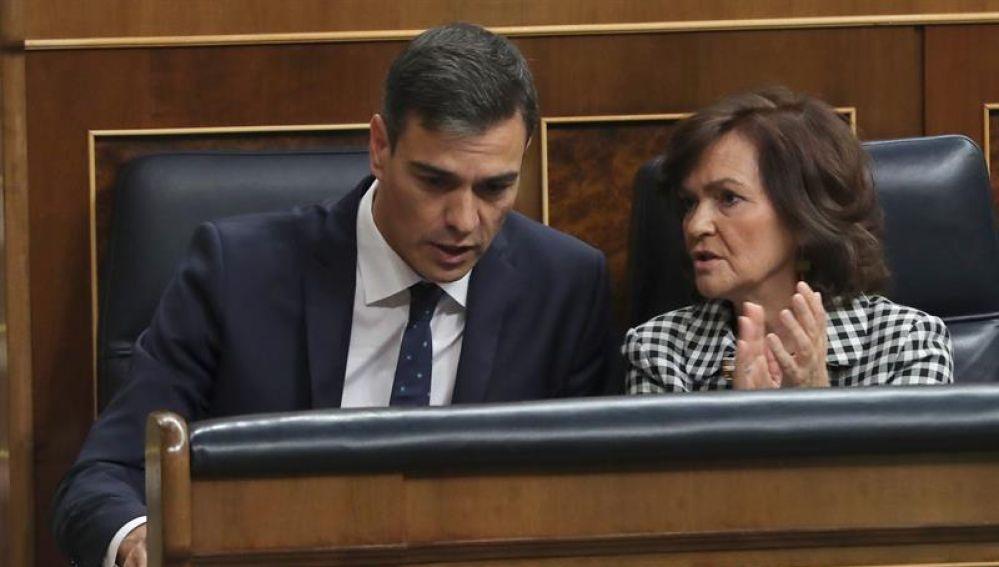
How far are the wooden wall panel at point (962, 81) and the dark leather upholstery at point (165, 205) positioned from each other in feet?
2.90

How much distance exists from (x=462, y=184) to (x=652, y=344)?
1.24ft

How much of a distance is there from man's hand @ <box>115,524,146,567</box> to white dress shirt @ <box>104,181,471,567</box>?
1.17 feet

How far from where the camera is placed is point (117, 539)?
1.67m

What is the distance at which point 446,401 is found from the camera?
6.42 feet

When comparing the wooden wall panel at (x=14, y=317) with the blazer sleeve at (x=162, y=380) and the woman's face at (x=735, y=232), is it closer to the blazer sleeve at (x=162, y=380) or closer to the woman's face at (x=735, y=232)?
the blazer sleeve at (x=162, y=380)

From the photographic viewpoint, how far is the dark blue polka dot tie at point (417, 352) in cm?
193

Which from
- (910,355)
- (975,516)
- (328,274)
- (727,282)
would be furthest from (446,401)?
(975,516)

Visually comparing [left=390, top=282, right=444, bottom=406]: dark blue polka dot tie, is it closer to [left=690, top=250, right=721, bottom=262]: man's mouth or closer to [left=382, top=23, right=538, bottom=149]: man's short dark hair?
[left=382, top=23, right=538, bottom=149]: man's short dark hair

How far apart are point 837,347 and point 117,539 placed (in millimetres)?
868

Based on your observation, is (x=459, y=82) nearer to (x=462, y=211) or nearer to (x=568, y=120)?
(x=462, y=211)

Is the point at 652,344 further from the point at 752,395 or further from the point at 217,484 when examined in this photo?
the point at 217,484

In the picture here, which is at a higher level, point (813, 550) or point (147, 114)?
point (147, 114)

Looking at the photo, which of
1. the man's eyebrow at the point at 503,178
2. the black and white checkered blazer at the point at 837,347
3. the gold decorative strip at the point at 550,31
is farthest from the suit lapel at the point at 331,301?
the gold decorative strip at the point at 550,31

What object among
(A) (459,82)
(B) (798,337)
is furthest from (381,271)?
(B) (798,337)
